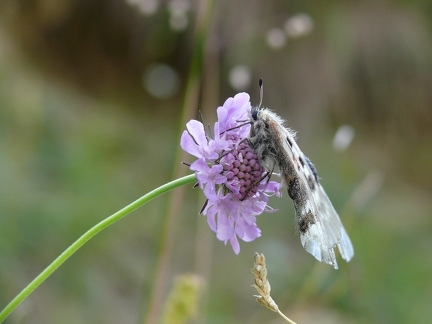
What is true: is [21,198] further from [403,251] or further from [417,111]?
[417,111]

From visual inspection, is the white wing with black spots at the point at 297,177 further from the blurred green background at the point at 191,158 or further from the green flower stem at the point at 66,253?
the blurred green background at the point at 191,158

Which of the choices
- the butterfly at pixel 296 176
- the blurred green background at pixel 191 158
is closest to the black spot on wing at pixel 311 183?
the butterfly at pixel 296 176

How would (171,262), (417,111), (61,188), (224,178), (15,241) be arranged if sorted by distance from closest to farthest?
(224,178), (15,241), (61,188), (171,262), (417,111)

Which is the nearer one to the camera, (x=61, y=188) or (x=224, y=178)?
(x=224, y=178)

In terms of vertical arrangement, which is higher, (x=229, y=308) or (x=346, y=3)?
(x=346, y=3)

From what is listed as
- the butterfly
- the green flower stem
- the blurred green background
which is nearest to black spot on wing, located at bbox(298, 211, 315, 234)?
the butterfly

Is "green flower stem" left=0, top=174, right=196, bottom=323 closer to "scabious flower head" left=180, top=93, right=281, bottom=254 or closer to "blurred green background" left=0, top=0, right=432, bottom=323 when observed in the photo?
"scabious flower head" left=180, top=93, right=281, bottom=254

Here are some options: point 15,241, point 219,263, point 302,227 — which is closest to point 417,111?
point 219,263
